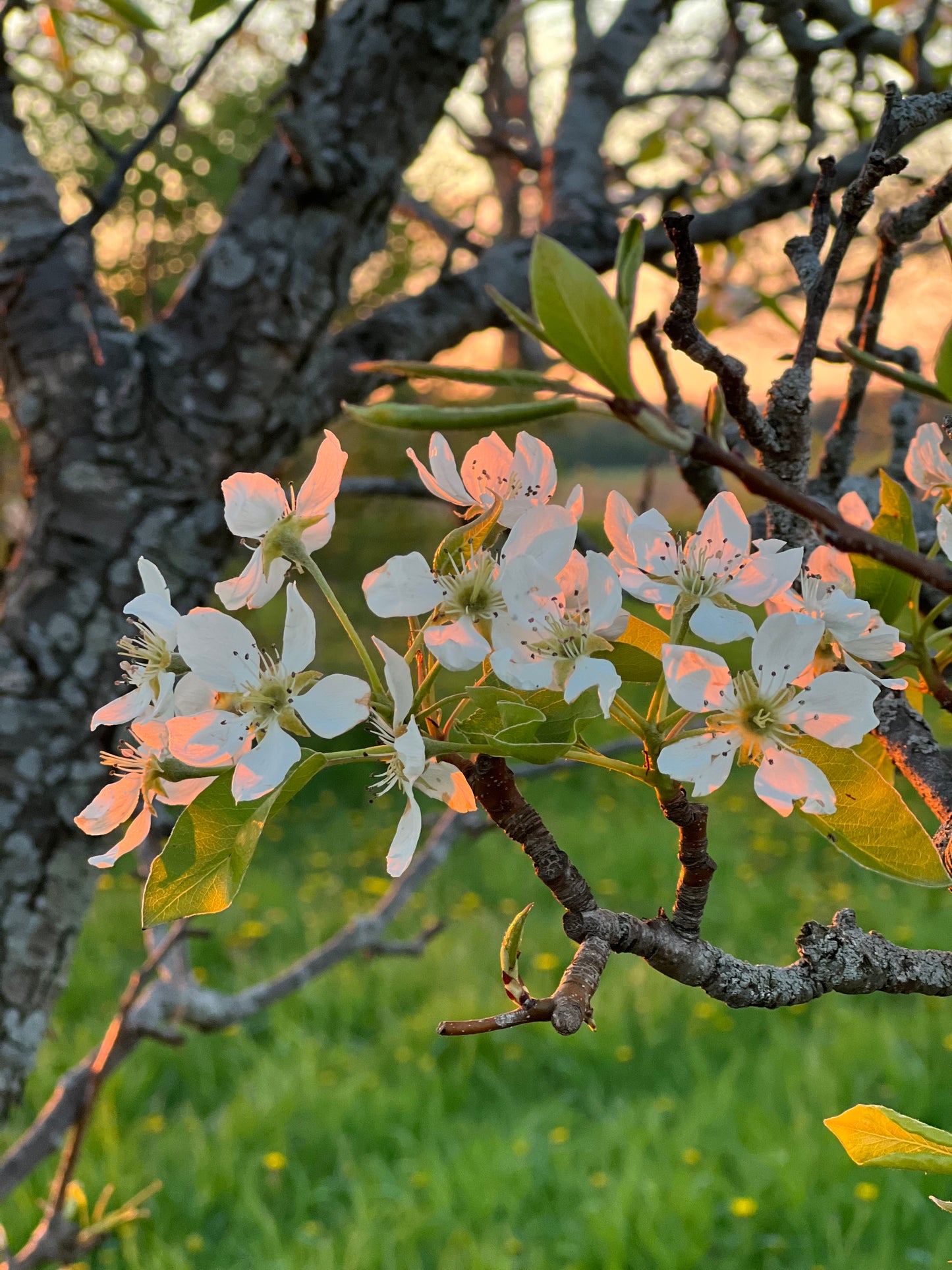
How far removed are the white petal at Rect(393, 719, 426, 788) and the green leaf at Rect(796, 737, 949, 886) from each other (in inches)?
7.1

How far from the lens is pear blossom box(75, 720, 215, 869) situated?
46 centimetres

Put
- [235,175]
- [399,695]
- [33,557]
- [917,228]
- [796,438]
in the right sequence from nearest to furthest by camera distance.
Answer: [399,695] < [796,438] < [917,228] < [33,557] < [235,175]

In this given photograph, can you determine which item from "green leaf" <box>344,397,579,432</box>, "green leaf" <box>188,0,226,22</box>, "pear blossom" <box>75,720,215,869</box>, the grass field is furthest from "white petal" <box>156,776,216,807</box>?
the grass field

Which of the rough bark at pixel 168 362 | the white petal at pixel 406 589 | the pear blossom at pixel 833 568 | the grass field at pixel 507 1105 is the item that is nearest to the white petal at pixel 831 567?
the pear blossom at pixel 833 568

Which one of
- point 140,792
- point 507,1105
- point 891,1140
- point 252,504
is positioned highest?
point 252,504

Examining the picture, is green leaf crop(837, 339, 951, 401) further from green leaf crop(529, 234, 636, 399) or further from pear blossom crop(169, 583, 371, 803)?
pear blossom crop(169, 583, 371, 803)

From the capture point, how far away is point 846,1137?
51 cm

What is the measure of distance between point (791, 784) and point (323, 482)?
0.25 m

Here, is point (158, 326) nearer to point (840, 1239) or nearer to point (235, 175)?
point (840, 1239)

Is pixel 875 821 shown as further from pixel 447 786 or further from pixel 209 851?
pixel 209 851

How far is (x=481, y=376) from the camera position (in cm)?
34

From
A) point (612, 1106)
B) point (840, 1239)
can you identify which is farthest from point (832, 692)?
point (612, 1106)

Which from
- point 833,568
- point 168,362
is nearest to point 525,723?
point 833,568

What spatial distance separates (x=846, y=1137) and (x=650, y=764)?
8.4 inches
